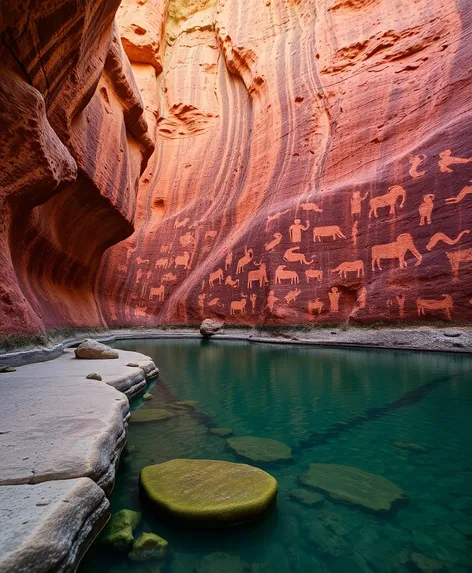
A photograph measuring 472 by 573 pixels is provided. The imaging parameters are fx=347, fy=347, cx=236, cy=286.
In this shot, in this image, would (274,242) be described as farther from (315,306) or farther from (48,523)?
(48,523)

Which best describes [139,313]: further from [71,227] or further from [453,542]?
[453,542]

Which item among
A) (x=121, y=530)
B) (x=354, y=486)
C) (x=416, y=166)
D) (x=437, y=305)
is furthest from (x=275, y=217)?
(x=121, y=530)

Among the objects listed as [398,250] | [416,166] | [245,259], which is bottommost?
[398,250]

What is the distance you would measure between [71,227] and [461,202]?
14.9m

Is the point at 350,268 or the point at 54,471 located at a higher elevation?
the point at 350,268

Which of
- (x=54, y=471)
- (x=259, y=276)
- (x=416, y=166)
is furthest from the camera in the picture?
(x=259, y=276)

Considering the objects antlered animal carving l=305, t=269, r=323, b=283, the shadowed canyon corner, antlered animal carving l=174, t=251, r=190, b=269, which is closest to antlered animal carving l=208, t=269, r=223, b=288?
the shadowed canyon corner

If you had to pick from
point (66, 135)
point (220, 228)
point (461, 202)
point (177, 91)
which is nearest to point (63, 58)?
point (66, 135)

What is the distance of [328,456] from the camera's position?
→ 331cm

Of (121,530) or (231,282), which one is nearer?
(121,530)

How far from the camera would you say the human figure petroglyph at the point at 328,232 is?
1702 cm

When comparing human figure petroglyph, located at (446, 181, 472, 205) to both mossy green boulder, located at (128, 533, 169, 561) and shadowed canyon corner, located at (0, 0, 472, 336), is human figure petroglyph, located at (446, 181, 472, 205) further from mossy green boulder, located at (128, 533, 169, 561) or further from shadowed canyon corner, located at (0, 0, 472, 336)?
mossy green boulder, located at (128, 533, 169, 561)

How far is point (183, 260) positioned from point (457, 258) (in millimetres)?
17772

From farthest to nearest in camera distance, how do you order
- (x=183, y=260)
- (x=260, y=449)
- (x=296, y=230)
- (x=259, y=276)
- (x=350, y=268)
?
(x=183, y=260) < (x=259, y=276) < (x=296, y=230) < (x=350, y=268) < (x=260, y=449)
